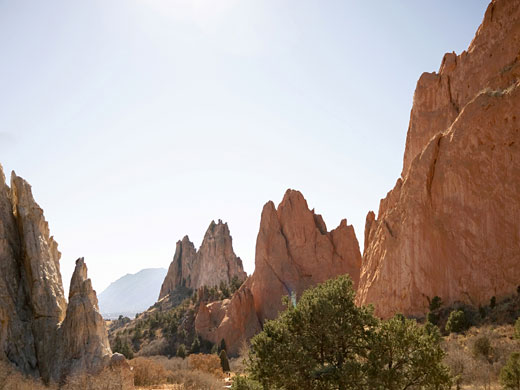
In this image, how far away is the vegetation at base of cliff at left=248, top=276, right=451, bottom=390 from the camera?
13.5 meters

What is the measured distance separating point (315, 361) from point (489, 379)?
14069mm

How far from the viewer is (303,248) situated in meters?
67.3

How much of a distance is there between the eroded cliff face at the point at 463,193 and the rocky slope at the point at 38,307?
29836mm

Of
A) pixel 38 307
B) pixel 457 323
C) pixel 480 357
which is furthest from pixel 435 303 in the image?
pixel 38 307

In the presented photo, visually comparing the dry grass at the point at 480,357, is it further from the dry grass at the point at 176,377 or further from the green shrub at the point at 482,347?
the dry grass at the point at 176,377

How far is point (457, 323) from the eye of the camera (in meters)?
32.2

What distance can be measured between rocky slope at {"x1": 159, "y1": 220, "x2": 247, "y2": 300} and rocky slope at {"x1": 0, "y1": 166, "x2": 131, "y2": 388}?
71381 mm

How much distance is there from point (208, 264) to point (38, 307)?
82.6 metres

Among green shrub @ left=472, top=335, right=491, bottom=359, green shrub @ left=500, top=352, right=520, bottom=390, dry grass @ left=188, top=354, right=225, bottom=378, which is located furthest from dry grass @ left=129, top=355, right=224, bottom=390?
green shrub @ left=500, top=352, right=520, bottom=390

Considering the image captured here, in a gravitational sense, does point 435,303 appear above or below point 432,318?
above

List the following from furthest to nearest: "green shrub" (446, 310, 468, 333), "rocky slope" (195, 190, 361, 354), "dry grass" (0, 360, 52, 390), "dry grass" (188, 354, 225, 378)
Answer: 1. "rocky slope" (195, 190, 361, 354)
2. "dry grass" (188, 354, 225, 378)
3. "green shrub" (446, 310, 468, 333)
4. "dry grass" (0, 360, 52, 390)

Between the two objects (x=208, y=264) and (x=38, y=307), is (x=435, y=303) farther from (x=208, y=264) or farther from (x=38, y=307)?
(x=208, y=264)

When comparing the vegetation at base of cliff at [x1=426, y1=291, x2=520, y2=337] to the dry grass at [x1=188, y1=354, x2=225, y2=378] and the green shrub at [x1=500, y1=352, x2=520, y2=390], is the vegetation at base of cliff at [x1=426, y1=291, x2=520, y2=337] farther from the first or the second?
the dry grass at [x1=188, y1=354, x2=225, y2=378]

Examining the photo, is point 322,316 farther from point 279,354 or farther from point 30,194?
point 30,194
